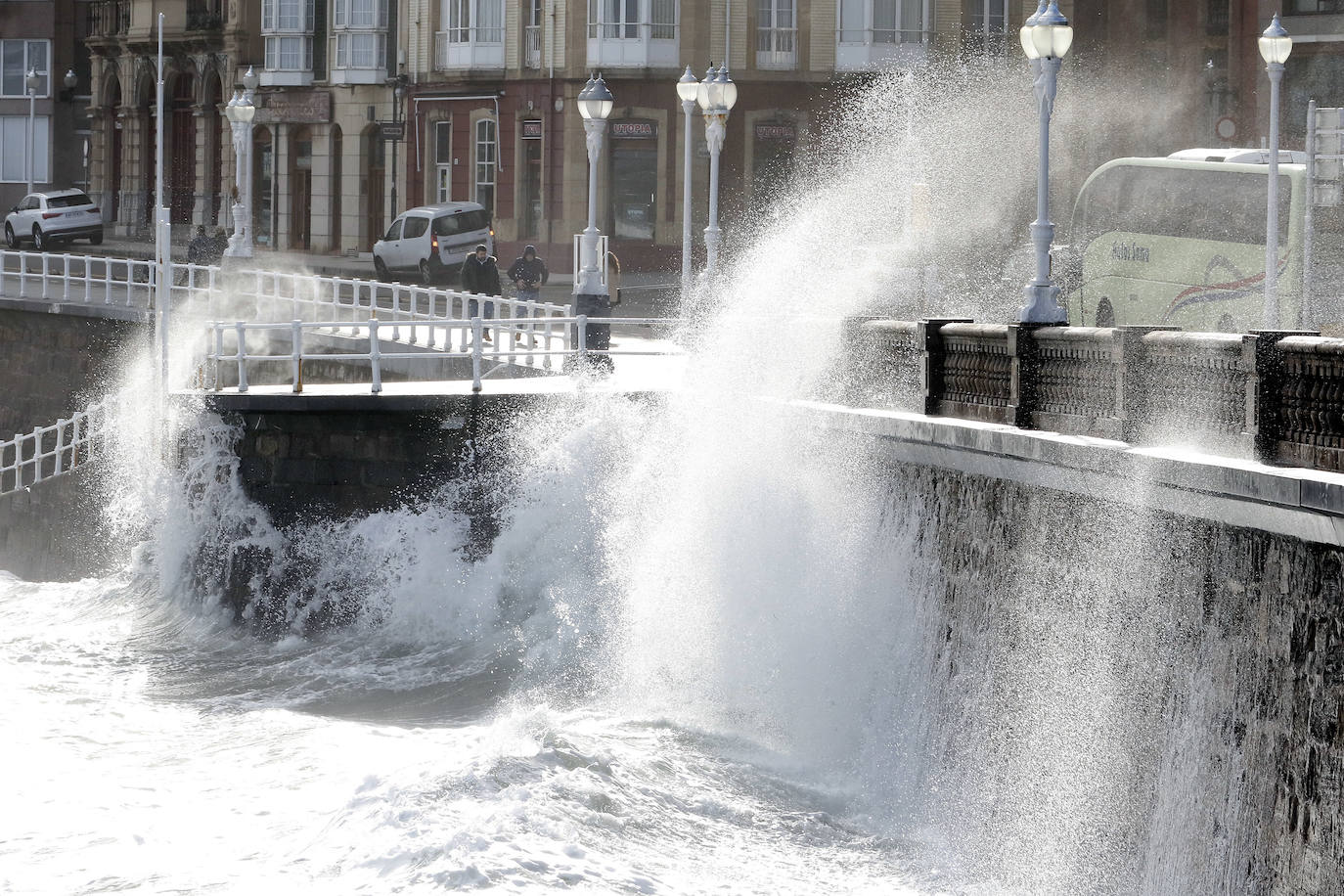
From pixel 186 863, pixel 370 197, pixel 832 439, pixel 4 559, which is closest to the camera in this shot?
pixel 186 863

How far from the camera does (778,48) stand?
45062 mm

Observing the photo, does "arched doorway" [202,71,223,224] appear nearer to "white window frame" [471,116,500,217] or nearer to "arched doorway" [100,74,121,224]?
"arched doorway" [100,74,121,224]

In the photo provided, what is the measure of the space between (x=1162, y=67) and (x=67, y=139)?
118 ft

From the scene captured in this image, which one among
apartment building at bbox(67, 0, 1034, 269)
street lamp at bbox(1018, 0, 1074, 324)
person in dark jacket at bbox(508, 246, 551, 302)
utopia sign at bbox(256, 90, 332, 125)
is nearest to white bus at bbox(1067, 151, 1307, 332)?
person in dark jacket at bbox(508, 246, 551, 302)

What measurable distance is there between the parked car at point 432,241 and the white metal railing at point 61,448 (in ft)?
32.7

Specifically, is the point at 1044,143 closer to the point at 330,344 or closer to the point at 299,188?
the point at 330,344

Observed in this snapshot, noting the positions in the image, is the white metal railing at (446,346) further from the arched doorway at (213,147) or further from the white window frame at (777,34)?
the arched doorway at (213,147)

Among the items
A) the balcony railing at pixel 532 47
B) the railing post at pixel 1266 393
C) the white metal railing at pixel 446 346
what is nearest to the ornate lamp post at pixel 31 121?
the balcony railing at pixel 532 47

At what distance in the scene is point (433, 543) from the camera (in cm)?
2123

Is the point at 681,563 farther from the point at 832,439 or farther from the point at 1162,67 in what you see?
the point at 1162,67

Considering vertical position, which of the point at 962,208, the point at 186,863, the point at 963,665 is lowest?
the point at 186,863

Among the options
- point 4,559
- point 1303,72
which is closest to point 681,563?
point 4,559

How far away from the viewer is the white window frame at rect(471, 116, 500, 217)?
47.0 m

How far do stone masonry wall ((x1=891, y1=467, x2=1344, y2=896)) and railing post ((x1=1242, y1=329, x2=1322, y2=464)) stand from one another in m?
0.53
